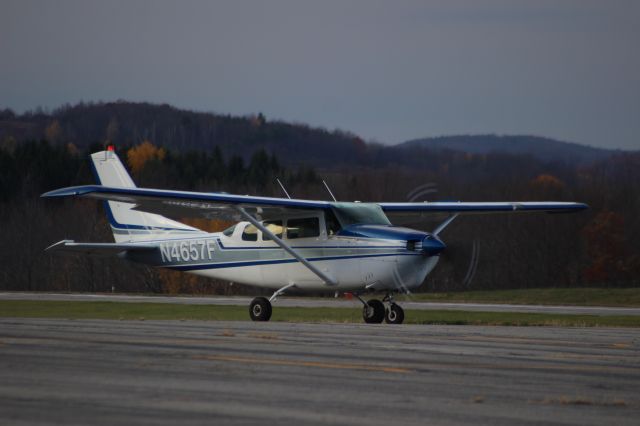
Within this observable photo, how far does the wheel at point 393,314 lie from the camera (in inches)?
912

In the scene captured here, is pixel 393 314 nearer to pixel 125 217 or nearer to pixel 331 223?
pixel 331 223

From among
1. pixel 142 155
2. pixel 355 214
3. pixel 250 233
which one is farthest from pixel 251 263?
pixel 142 155

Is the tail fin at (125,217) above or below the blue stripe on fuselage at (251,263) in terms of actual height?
above

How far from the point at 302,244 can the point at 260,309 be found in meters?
1.72

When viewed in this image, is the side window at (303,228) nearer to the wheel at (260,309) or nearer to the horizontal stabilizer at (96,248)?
the wheel at (260,309)

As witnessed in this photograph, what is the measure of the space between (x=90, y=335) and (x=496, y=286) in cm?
5908

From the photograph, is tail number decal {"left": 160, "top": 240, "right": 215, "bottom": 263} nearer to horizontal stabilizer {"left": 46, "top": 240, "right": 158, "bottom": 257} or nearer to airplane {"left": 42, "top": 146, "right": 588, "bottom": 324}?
airplane {"left": 42, "top": 146, "right": 588, "bottom": 324}

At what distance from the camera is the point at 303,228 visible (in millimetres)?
24062

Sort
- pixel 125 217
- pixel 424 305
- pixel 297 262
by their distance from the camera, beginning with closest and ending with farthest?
pixel 297 262 → pixel 125 217 → pixel 424 305

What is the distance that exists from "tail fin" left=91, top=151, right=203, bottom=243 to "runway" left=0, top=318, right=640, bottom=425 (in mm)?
11150

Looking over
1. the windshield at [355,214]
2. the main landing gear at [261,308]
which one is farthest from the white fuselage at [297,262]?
the main landing gear at [261,308]

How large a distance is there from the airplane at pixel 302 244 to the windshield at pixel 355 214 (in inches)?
0.8

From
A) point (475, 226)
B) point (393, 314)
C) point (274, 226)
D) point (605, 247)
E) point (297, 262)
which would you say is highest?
point (475, 226)

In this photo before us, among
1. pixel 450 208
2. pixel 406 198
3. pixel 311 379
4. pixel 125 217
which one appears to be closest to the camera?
pixel 311 379
